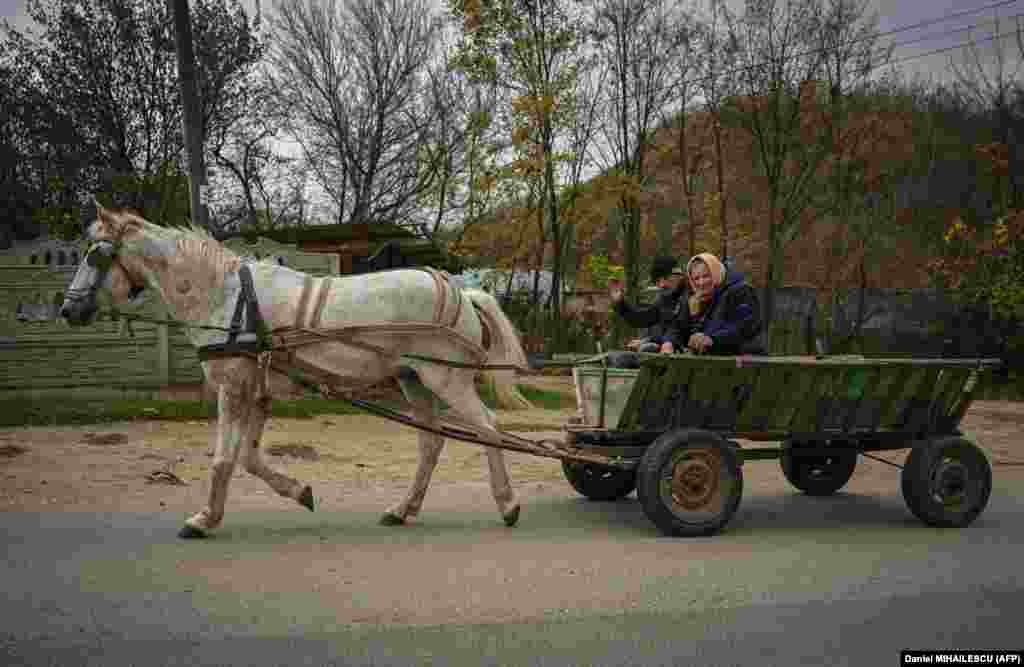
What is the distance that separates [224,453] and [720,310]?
11.3 feet

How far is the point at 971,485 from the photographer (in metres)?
6.40

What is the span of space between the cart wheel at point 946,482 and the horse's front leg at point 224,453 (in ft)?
15.0

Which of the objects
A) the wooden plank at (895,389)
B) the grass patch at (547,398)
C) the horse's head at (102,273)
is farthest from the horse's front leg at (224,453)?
the grass patch at (547,398)

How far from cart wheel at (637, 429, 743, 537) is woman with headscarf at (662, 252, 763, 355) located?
696mm

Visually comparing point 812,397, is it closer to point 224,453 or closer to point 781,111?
point 224,453

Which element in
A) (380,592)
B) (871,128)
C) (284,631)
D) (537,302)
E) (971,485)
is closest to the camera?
(284,631)

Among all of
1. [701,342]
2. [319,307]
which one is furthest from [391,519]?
[701,342]

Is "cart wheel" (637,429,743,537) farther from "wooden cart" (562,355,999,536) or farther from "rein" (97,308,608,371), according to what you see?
"rein" (97,308,608,371)

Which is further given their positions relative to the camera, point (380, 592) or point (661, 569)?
point (661, 569)

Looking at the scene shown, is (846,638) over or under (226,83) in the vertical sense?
under

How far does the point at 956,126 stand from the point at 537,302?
11.7 meters

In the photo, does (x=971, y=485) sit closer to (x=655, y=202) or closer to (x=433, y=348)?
(x=433, y=348)

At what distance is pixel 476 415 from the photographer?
6.11 metres

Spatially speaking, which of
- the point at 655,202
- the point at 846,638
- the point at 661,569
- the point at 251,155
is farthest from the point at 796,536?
the point at 251,155
